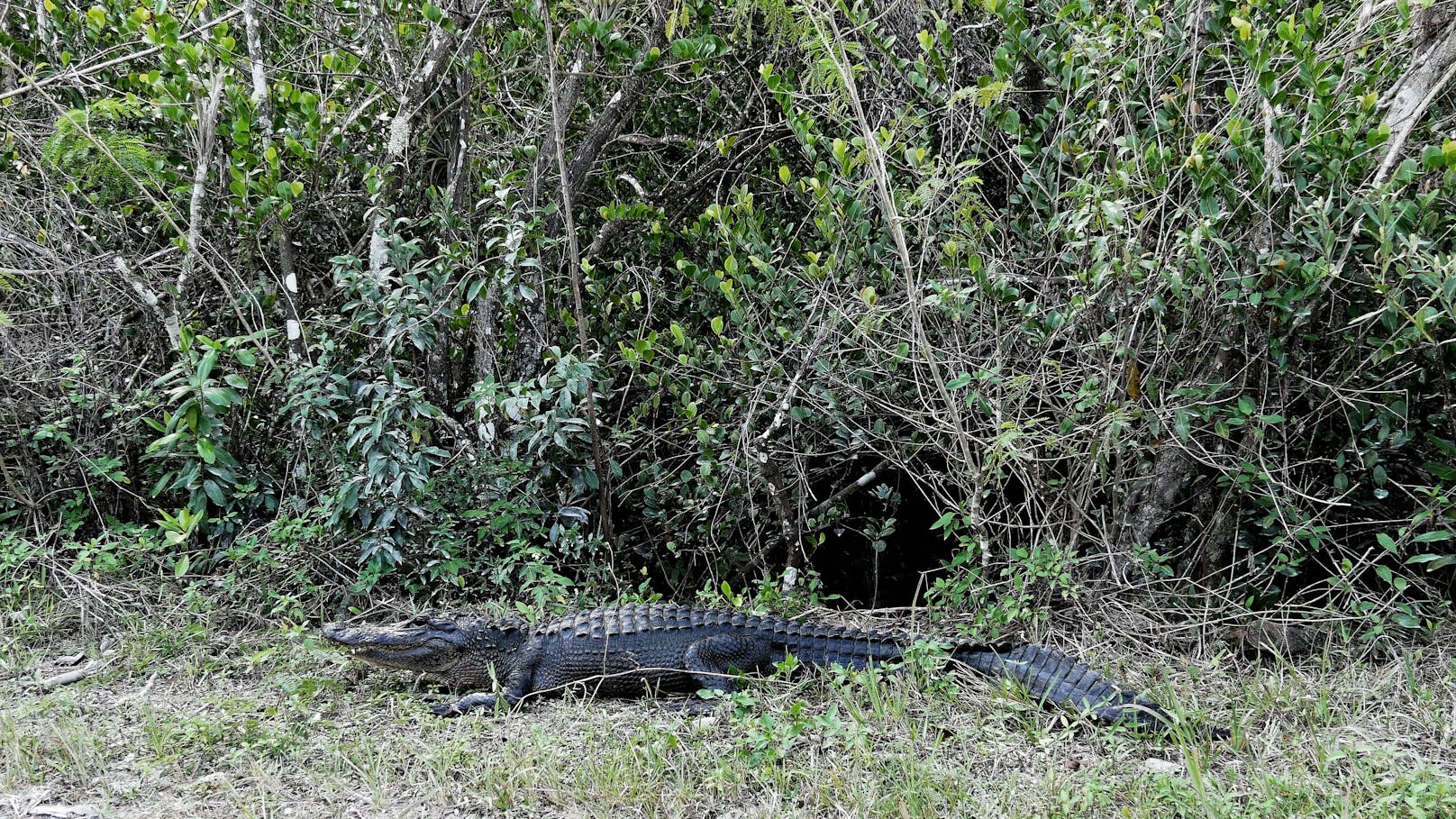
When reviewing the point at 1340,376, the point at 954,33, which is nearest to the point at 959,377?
the point at 1340,376

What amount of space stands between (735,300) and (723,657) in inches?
62.7

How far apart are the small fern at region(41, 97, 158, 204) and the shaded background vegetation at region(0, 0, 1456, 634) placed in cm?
3

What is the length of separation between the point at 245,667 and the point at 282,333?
194cm

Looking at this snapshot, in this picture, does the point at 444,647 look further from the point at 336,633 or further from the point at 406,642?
the point at 336,633

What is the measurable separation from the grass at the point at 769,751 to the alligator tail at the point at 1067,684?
7cm

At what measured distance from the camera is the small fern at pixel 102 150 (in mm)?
4750

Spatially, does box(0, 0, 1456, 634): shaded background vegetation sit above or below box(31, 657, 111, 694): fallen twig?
above

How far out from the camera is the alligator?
12.7 ft

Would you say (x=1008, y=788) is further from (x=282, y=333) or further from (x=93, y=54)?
(x=93, y=54)

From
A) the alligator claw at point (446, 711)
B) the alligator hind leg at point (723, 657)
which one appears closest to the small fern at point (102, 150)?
the alligator claw at point (446, 711)

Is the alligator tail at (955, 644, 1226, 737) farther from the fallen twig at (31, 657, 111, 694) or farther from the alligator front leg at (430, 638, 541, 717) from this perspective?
the fallen twig at (31, 657, 111, 694)

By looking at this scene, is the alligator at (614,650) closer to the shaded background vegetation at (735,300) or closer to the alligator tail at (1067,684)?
the alligator tail at (1067,684)

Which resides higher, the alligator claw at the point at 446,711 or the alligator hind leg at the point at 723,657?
the alligator hind leg at the point at 723,657

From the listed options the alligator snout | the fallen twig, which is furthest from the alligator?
the fallen twig
